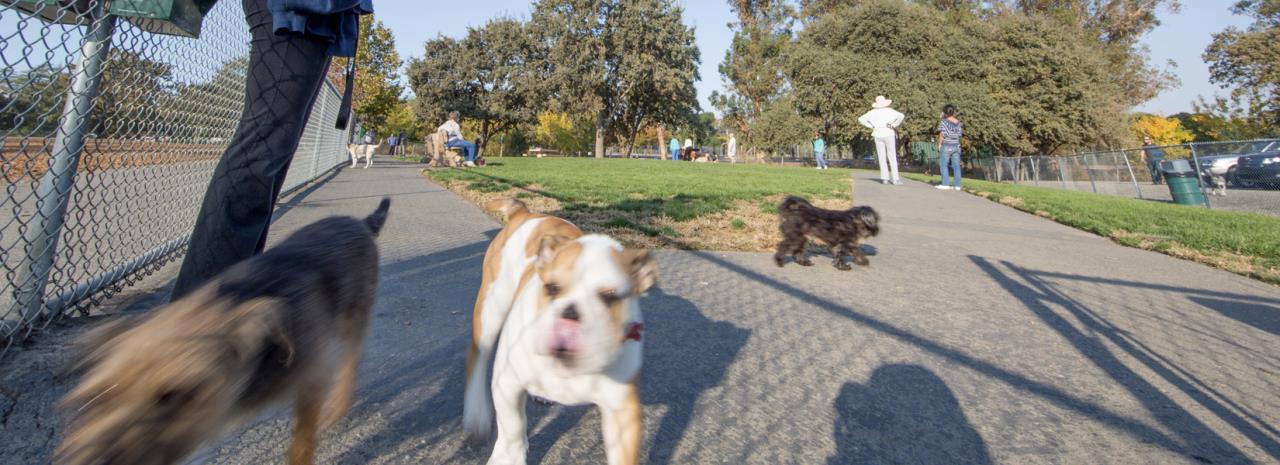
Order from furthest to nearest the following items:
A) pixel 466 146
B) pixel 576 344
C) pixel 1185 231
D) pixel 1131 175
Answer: pixel 466 146 < pixel 1131 175 < pixel 1185 231 < pixel 576 344

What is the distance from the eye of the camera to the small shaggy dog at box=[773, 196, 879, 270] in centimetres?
583

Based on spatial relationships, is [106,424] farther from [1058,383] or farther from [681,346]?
[1058,383]

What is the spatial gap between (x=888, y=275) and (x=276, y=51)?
486 centimetres

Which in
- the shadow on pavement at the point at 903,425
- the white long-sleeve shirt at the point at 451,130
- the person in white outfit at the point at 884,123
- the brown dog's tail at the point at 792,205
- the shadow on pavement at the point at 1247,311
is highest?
the white long-sleeve shirt at the point at 451,130

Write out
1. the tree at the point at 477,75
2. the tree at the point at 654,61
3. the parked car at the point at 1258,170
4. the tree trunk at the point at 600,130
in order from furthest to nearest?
1. the tree at the point at 477,75
2. the tree trunk at the point at 600,130
3. the tree at the point at 654,61
4. the parked car at the point at 1258,170

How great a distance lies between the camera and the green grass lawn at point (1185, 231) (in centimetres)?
688

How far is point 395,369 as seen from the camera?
2.76 metres

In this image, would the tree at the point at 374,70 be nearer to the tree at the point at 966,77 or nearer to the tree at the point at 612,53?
the tree at the point at 612,53

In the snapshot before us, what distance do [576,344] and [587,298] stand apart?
146 mm

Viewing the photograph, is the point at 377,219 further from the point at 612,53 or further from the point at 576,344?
the point at 612,53

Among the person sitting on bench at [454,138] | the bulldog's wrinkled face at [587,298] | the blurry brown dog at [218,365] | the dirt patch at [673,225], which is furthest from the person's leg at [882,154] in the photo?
the blurry brown dog at [218,365]

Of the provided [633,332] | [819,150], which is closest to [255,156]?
[633,332]

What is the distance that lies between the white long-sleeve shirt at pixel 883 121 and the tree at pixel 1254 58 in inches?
1185

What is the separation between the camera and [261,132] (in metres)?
2.71
